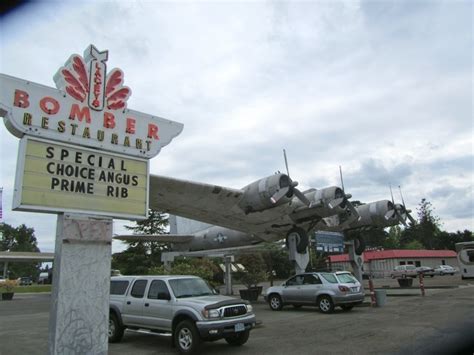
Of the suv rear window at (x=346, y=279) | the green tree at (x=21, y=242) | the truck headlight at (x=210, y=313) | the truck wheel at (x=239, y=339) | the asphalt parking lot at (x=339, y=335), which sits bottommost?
the asphalt parking lot at (x=339, y=335)

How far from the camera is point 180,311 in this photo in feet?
29.9

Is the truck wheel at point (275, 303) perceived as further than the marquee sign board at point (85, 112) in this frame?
Yes

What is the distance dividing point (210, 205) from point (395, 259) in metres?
50.6

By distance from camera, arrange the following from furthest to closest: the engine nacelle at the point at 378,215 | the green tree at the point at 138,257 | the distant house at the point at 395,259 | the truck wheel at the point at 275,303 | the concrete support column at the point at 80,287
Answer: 1. the distant house at the point at 395,259
2. the green tree at the point at 138,257
3. the engine nacelle at the point at 378,215
4. the truck wheel at the point at 275,303
5. the concrete support column at the point at 80,287

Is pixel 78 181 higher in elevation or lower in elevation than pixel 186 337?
higher

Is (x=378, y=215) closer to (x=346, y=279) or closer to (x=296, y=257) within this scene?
(x=296, y=257)

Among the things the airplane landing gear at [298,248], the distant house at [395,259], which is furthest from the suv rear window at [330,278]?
the distant house at [395,259]

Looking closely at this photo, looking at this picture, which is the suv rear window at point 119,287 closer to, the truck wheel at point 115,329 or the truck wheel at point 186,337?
the truck wheel at point 115,329

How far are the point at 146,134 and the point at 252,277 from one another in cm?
1750

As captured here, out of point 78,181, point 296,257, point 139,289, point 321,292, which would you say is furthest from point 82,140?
point 296,257

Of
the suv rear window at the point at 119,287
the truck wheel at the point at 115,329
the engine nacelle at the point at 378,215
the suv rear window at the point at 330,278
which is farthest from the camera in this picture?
the engine nacelle at the point at 378,215

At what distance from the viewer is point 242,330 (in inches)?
356

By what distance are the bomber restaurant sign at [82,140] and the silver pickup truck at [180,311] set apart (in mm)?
3335

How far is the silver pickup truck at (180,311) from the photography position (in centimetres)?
873
